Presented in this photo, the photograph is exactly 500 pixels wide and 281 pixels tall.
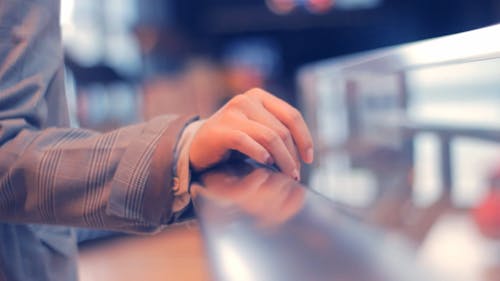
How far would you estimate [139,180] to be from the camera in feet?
1.50

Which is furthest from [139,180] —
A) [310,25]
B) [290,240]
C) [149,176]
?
[310,25]

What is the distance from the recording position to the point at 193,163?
0.44 metres

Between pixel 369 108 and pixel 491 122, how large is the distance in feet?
2.02

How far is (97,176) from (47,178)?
49 millimetres

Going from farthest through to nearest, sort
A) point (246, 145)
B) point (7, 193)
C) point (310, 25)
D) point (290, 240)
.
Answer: point (310, 25) < point (7, 193) < point (246, 145) < point (290, 240)

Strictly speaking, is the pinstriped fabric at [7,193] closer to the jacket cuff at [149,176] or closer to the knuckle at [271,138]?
the jacket cuff at [149,176]

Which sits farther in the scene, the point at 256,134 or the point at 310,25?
the point at 310,25

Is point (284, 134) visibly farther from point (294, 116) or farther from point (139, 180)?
point (139, 180)

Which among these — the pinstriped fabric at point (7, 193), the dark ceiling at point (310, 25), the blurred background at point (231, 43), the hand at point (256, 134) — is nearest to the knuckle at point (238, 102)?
the hand at point (256, 134)

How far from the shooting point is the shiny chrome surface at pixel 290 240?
0.62ft

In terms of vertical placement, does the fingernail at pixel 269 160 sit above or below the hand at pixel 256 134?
below

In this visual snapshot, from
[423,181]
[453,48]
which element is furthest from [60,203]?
[423,181]

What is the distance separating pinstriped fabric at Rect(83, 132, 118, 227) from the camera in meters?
0.48

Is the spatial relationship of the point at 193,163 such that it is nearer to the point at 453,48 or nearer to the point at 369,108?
the point at 453,48
